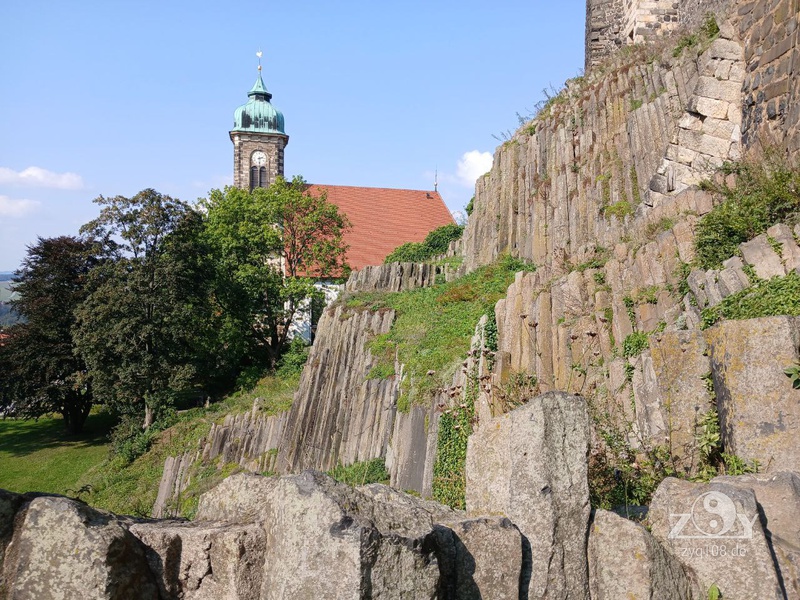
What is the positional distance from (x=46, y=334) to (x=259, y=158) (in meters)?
37.8

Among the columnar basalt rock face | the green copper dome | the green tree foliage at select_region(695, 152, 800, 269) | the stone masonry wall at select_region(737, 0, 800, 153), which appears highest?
the green copper dome

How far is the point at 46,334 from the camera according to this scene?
37562mm

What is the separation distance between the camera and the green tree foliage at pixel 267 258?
128 ft

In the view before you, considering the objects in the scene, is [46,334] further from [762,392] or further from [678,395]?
[762,392]

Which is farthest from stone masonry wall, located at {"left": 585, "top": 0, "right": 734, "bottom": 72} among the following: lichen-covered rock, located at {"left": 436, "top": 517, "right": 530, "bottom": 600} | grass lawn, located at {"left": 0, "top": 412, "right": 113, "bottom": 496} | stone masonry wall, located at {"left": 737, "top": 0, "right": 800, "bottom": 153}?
grass lawn, located at {"left": 0, "top": 412, "right": 113, "bottom": 496}

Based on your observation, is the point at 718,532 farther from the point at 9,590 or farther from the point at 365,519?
the point at 9,590

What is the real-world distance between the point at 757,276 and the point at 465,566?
459cm

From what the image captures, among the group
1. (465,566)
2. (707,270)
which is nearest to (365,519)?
(465,566)

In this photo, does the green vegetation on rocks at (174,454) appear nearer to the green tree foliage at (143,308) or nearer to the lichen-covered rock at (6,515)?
the green tree foliage at (143,308)

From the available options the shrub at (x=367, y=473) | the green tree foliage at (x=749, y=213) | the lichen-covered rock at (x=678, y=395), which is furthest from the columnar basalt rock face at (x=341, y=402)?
the lichen-covered rock at (x=678, y=395)

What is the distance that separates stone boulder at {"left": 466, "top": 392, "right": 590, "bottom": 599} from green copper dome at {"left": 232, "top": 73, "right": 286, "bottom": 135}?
71.0m

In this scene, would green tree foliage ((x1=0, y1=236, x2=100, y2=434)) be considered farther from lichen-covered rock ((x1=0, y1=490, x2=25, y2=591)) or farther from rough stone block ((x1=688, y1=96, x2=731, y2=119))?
lichen-covered rock ((x1=0, y1=490, x2=25, y2=591))

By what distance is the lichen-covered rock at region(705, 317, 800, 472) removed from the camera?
520 centimetres

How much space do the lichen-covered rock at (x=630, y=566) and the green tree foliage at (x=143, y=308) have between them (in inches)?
1202
